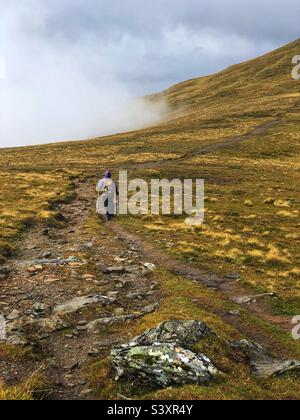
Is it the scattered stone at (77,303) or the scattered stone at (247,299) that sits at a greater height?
the scattered stone at (77,303)

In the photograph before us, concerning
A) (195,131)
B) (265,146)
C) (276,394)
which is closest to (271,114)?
(195,131)

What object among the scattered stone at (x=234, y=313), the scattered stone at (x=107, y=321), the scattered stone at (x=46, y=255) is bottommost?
the scattered stone at (x=234, y=313)

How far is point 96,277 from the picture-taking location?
19422 millimetres

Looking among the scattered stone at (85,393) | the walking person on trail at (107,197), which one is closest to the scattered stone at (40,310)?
the scattered stone at (85,393)

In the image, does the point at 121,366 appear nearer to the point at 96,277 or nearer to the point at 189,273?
the point at 96,277

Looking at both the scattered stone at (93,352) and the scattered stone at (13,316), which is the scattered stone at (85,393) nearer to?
the scattered stone at (93,352)

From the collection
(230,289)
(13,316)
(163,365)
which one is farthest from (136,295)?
(163,365)

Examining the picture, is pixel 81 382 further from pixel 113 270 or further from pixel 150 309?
pixel 113 270

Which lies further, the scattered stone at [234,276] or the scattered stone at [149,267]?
the scattered stone at [234,276]

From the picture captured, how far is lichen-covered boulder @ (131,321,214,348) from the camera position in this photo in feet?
38.7

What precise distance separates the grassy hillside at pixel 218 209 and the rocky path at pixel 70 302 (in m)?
0.89

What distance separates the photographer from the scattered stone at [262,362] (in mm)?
11477

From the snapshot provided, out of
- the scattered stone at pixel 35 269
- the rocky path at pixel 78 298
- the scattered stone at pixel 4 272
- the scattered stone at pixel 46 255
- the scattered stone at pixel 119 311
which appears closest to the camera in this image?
the rocky path at pixel 78 298

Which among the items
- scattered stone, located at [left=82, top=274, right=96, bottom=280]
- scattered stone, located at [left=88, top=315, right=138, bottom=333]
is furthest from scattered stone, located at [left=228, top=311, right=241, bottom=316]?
scattered stone, located at [left=82, top=274, right=96, bottom=280]
